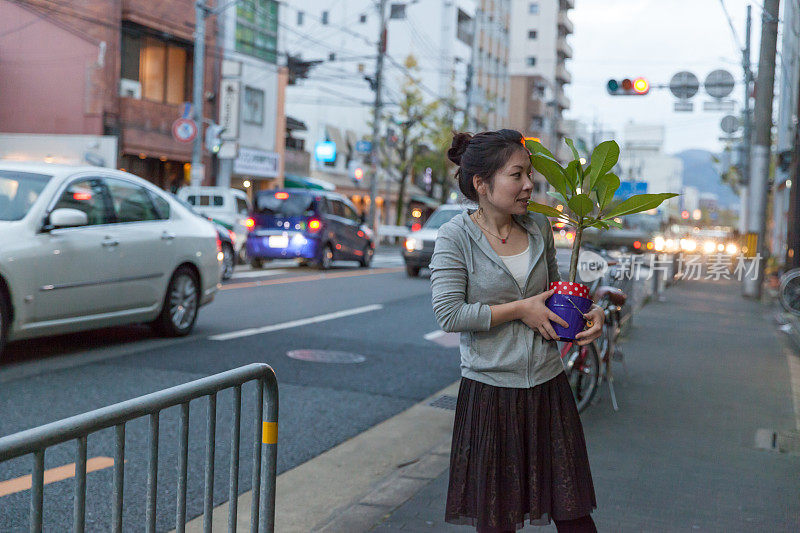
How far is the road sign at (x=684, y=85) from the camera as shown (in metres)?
21.2

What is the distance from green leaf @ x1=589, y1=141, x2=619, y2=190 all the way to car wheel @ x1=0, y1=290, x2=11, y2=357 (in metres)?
5.62

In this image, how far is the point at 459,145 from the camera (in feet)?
10.2

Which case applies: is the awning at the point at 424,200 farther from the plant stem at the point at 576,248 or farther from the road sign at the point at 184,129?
the plant stem at the point at 576,248

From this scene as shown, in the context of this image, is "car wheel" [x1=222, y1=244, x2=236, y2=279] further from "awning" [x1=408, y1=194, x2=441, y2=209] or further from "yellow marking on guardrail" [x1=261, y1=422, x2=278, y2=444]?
"awning" [x1=408, y1=194, x2=441, y2=209]

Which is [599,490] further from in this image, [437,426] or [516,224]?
[516,224]

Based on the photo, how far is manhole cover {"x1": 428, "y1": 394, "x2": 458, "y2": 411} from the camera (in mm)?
6619

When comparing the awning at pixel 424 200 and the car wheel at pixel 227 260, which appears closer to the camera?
the car wheel at pixel 227 260

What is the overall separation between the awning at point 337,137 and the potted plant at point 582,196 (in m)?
48.6

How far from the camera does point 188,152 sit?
99.7 ft

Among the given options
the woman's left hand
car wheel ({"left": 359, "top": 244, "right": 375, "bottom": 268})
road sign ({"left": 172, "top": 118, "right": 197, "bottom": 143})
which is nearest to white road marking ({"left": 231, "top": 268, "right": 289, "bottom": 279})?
car wheel ({"left": 359, "top": 244, "right": 375, "bottom": 268})

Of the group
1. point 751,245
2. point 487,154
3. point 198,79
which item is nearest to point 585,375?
point 487,154

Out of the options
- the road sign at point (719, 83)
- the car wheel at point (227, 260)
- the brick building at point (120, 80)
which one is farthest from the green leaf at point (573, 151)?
the road sign at point (719, 83)

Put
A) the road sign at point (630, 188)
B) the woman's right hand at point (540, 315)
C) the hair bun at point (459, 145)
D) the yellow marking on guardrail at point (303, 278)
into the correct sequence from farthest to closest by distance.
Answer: the road sign at point (630, 188) < the yellow marking on guardrail at point (303, 278) < the hair bun at point (459, 145) < the woman's right hand at point (540, 315)

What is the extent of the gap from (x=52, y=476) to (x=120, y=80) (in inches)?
1020
